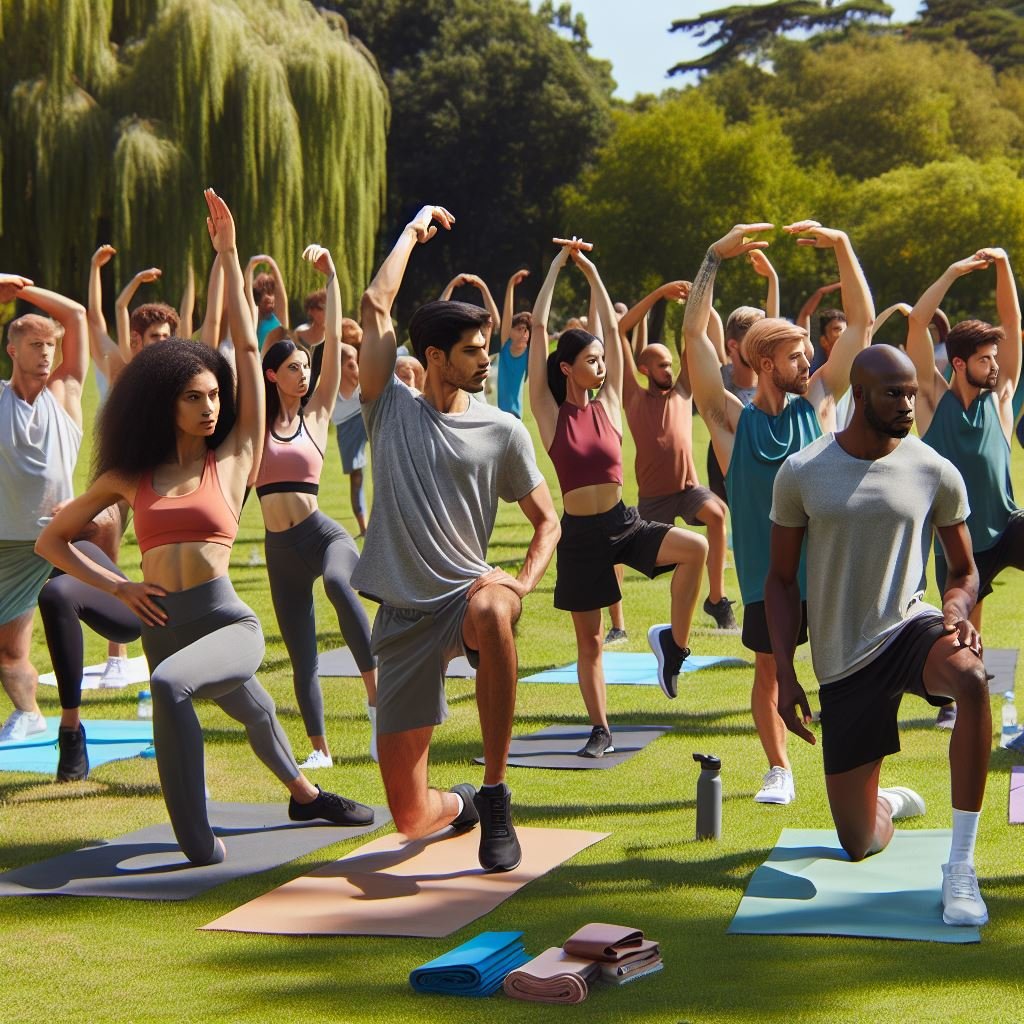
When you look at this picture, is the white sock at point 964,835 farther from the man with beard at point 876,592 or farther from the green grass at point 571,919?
the green grass at point 571,919

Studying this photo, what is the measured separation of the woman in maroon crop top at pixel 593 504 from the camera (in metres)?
8.20

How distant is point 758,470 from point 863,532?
1.45 meters

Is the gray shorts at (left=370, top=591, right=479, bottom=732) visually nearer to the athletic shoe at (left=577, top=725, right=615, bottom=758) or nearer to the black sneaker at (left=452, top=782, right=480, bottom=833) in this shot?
the black sneaker at (left=452, top=782, right=480, bottom=833)

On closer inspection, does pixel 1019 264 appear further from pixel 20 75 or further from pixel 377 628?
pixel 377 628

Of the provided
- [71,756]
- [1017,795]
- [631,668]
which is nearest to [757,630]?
[1017,795]

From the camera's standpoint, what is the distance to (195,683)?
5840 millimetres

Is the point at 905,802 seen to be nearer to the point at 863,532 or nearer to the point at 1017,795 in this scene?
the point at 1017,795

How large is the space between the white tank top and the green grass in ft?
4.09

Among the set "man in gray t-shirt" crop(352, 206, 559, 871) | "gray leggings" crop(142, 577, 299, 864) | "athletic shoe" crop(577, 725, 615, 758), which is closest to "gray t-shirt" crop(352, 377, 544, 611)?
"man in gray t-shirt" crop(352, 206, 559, 871)

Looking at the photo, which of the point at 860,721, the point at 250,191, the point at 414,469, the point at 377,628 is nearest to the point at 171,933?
the point at 377,628

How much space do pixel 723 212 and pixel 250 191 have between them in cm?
3016

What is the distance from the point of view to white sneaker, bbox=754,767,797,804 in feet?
22.4

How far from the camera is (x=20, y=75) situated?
2175 centimetres

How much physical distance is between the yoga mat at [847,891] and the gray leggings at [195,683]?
2.01m
